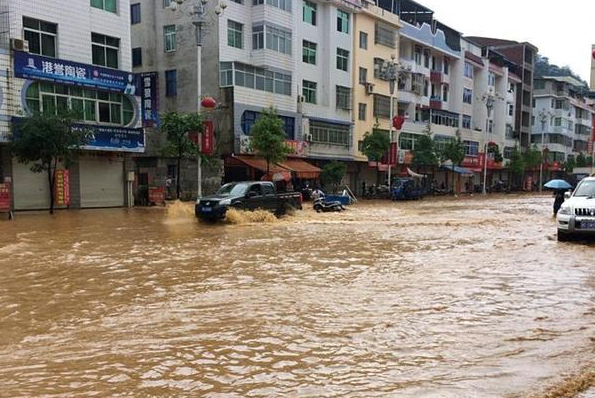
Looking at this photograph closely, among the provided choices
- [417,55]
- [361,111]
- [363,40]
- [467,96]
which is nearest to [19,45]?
[361,111]

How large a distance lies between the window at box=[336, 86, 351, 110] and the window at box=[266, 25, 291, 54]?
6590 mm

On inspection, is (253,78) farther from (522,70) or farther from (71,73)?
(522,70)

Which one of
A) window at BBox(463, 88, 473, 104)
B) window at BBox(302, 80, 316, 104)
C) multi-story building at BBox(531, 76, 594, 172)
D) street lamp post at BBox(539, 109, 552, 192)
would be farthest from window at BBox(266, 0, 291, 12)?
multi-story building at BBox(531, 76, 594, 172)

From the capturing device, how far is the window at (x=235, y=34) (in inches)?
1329

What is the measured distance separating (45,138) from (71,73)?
4.94 m

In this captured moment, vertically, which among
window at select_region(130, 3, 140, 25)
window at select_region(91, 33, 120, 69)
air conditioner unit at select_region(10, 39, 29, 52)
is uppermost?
window at select_region(130, 3, 140, 25)

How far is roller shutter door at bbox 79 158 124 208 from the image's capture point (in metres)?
27.3

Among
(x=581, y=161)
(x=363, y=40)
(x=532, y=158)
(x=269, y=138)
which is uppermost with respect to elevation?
(x=363, y=40)

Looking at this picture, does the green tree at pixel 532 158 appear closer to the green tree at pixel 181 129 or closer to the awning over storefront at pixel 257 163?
the awning over storefront at pixel 257 163

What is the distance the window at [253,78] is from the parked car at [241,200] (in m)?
14.1

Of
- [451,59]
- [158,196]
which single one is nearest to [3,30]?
[158,196]

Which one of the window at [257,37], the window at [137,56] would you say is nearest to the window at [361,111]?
the window at [257,37]

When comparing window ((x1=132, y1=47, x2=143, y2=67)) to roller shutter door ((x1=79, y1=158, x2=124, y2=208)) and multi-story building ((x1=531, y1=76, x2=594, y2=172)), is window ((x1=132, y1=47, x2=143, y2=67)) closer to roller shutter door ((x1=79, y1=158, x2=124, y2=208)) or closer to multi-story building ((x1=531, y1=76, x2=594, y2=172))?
roller shutter door ((x1=79, y1=158, x2=124, y2=208))

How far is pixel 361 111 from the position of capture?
44.6 metres
